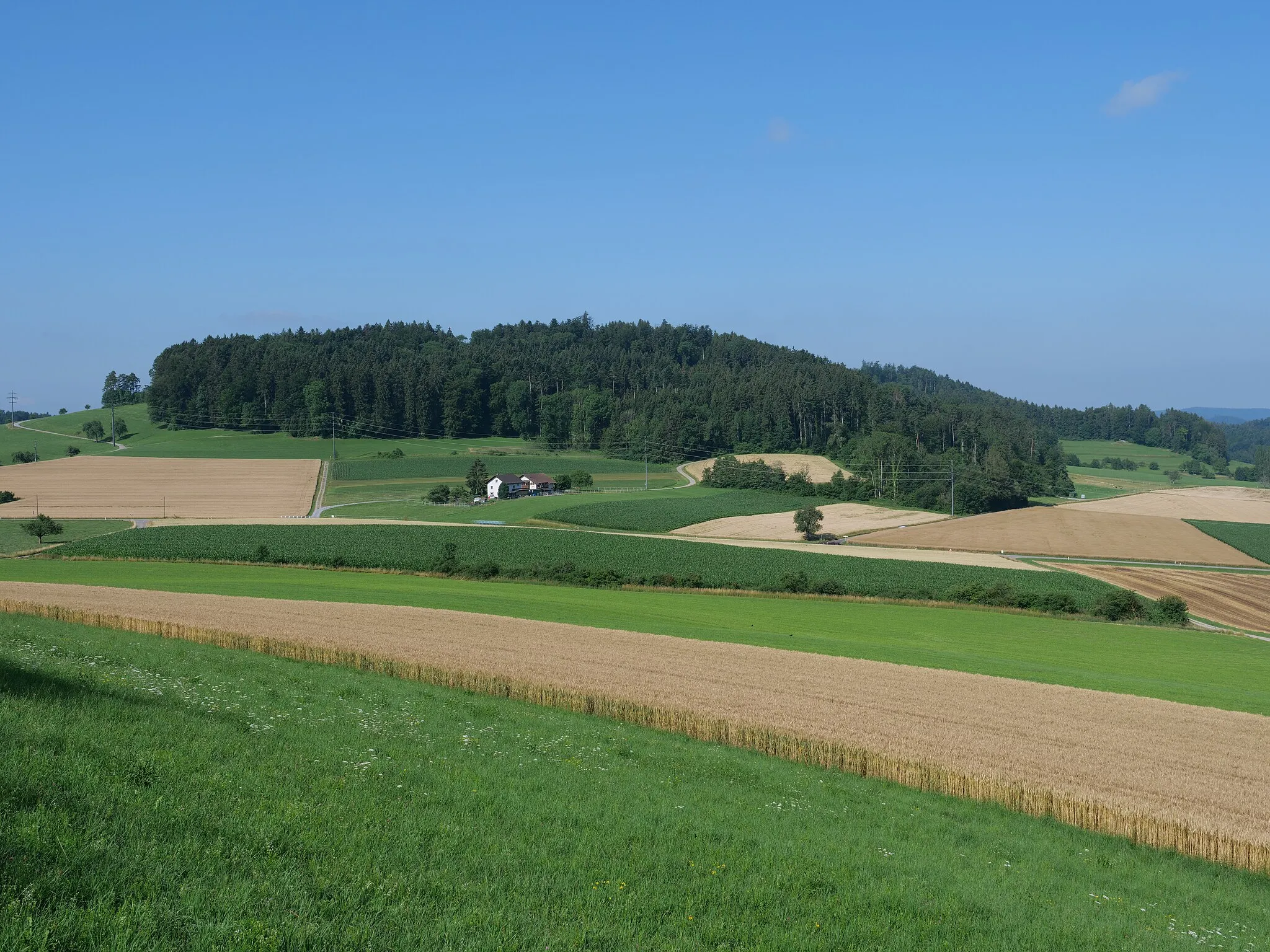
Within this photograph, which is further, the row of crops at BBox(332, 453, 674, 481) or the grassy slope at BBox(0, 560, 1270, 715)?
the row of crops at BBox(332, 453, 674, 481)

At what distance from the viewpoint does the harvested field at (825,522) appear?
291ft

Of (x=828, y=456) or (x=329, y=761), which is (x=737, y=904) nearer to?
(x=329, y=761)

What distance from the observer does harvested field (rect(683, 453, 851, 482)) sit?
128250mm

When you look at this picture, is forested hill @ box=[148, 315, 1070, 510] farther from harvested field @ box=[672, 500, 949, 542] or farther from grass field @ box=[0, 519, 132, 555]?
grass field @ box=[0, 519, 132, 555]

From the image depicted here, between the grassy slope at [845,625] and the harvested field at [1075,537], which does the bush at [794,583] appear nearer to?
the grassy slope at [845,625]

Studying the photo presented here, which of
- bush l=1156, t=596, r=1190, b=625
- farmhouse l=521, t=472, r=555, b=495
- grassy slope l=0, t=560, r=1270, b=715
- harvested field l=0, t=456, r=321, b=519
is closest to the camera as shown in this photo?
grassy slope l=0, t=560, r=1270, b=715

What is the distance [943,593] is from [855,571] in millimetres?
8601

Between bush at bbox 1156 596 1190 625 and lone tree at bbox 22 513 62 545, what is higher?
lone tree at bbox 22 513 62 545

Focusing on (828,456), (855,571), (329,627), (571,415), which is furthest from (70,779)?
(571,415)

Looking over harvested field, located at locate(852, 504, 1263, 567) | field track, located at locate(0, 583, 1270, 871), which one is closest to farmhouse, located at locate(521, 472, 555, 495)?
harvested field, located at locate(852, 504, 1263, 567)

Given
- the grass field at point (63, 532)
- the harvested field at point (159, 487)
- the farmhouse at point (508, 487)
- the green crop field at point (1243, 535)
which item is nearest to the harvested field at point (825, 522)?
the green crop field at point (1243, 535)

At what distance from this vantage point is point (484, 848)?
10.7 metres

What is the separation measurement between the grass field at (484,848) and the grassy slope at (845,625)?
59.5 feet

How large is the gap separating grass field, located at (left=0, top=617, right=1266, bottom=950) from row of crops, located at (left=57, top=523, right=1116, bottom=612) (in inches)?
1613
